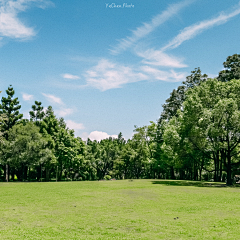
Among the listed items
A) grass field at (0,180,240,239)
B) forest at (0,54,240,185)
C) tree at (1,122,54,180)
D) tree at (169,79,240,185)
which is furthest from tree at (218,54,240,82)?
grass field at (0,180,240,239)

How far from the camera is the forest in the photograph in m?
35.6

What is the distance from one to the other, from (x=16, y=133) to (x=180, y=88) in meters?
38.9

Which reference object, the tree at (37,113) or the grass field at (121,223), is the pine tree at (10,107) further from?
the grass field at (121,223)

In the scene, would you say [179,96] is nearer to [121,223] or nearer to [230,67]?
[230,67]

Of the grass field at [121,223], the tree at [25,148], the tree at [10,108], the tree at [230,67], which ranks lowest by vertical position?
the grass field at [121,223]

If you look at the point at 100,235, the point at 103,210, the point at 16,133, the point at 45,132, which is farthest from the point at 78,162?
the point at 100,235

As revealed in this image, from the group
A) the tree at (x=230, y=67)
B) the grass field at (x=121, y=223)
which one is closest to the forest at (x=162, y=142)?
the tree at (x=230, y=67)

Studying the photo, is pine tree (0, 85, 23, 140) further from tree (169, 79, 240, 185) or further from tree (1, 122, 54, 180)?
tree (169, 79, 240, 185)

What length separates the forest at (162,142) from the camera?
35.6 m

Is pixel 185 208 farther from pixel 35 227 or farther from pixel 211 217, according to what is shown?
pixel 35 227

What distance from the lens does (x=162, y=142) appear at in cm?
6744

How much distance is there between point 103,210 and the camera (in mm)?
13758

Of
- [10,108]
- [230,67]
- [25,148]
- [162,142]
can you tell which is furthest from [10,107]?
[230,67]

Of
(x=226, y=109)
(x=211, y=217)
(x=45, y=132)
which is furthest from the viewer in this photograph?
(x=45, y=132)
